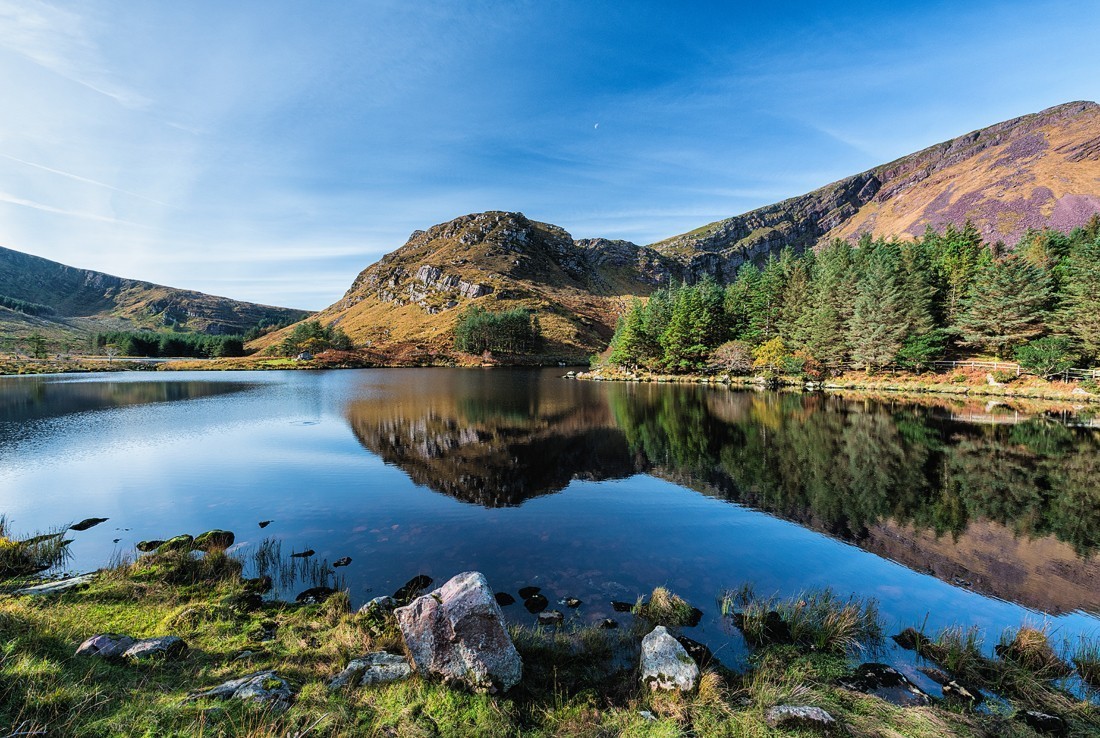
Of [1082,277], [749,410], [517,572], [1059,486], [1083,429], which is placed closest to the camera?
[517,572]

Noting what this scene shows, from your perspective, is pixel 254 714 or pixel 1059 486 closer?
pixel 254 714

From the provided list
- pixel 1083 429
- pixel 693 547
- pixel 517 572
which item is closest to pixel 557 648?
pixel 517 572

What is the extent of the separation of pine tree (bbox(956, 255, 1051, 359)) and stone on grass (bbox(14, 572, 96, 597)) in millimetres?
82308

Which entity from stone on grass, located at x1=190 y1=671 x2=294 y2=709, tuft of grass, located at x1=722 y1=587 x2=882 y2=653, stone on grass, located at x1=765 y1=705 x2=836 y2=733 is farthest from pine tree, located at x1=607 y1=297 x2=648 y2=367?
Result: stone on grass, located at x1=190 y1=671 x2=294 y2=709

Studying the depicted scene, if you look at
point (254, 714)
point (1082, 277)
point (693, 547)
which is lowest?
point (693, 547)

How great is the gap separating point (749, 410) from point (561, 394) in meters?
27.0

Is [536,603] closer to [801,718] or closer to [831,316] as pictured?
[801,718]

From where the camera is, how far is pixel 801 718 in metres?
7.04

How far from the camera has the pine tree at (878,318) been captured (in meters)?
62.0

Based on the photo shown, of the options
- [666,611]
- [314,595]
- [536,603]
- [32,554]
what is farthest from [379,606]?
[32,554]

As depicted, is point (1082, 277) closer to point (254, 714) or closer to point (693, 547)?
point (693, 547)

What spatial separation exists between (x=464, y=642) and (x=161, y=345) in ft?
691

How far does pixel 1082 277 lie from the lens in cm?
4994

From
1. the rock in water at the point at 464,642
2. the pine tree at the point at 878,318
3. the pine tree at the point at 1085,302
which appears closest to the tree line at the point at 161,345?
the pine tree at the point at 878,318
